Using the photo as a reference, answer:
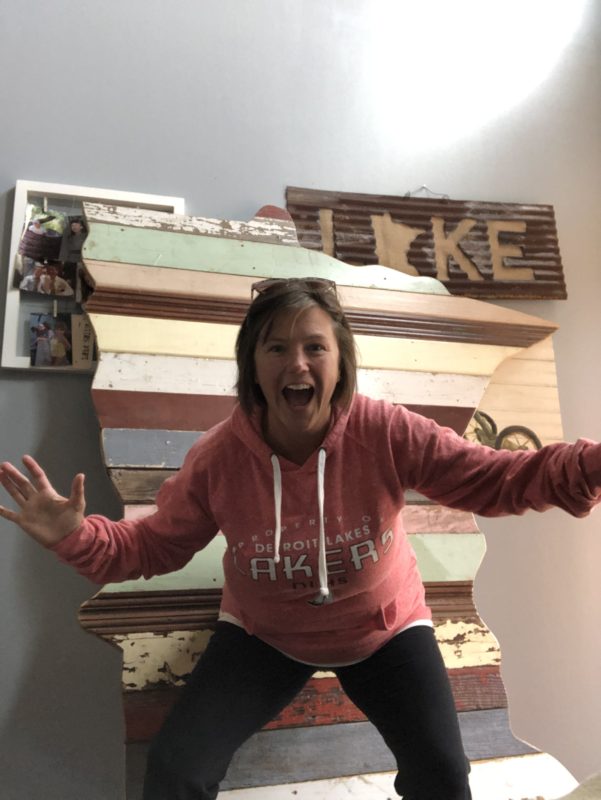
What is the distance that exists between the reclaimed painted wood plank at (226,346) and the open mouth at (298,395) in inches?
13.6

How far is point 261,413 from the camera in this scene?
1.00m

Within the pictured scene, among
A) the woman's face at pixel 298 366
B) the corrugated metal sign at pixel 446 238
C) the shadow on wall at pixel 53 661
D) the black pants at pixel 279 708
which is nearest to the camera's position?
the black pants at pixel 279 708

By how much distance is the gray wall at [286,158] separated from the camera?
3.91 feet

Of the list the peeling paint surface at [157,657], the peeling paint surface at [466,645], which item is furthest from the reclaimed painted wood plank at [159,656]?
the peeling paint surface at [466,645]

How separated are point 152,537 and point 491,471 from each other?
18.6 inches

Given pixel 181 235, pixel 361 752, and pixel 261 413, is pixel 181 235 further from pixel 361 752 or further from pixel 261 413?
pixel 361 752

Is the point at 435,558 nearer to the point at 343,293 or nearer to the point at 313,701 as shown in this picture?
the point at 313,701

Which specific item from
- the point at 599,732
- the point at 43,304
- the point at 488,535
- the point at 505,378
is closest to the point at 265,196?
the point at 43,304

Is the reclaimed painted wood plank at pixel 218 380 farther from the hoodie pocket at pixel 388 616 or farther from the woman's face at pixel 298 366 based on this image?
the hoodie pocket at pixel 388 616

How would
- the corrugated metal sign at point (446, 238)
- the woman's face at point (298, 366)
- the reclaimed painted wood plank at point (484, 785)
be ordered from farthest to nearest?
the corrugated metal sign at point (446, 238) → the reclaimed painted wood plank at point (484, 785) → the woman's face at point (298, 366)

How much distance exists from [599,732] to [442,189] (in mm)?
A: 1229

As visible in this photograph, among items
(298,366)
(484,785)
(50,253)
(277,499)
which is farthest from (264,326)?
(484,785)

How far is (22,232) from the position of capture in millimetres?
1315

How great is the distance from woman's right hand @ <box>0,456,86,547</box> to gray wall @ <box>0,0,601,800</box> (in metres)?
0.37
